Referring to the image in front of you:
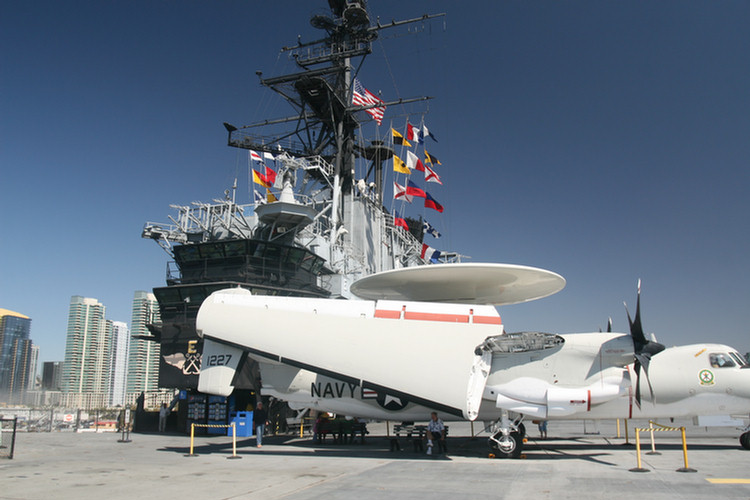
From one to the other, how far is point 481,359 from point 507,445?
291cm

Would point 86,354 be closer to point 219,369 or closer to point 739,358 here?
point 219,369

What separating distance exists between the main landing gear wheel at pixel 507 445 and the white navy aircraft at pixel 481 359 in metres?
0.04

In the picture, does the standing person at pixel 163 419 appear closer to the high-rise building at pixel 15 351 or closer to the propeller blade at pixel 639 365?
the propeller blade at pixel 639 365

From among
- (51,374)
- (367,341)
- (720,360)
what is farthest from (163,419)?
(51,374)

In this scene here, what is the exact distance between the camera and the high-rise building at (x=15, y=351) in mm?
122562

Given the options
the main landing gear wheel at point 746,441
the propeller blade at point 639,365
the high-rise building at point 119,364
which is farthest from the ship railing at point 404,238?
the high-rise building at point 119,364

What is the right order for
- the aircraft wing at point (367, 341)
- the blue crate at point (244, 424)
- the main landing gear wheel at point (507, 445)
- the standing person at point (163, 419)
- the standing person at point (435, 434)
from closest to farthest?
the main landing gear wheel at point (507, 445), the aircraft wing at point (367, 341), the standing person at point (435, 434), the blue crate at point (244, 424), the standing person at point (163, 419)

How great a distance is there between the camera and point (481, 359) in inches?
663

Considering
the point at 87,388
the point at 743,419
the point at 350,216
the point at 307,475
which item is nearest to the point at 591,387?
the point at 743,419

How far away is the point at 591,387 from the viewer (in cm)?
1616

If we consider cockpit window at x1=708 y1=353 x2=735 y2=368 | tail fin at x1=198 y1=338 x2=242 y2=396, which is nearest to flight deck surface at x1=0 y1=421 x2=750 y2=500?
tail fin at x1=198 y1=338 x2=242 y2=396

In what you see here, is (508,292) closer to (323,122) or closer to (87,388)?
(323,122)

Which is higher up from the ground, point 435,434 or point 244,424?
point 435,434

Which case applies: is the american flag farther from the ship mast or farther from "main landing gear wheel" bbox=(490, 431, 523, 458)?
"main landing gear wheel" bbox=(490, 431, 523, 458)
